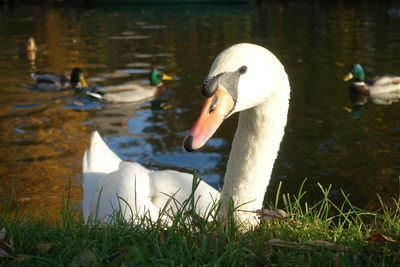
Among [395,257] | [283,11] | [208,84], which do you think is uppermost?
[208,84]

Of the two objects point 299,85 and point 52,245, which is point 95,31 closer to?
point 299,85

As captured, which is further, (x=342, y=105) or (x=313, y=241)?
(x=342, y=105)

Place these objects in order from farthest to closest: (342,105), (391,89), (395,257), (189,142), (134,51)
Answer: (134,51) < (391,89) < (342,105) < (189,142) < (395,257)

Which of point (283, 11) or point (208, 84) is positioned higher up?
point (208, 84)

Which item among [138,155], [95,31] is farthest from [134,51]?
[138,155]

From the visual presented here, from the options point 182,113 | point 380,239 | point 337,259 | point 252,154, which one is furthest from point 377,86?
point 337,259

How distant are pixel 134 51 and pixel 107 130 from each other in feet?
31.6

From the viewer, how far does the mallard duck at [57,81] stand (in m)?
13.3

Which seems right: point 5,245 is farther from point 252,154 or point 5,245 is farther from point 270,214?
point 252,154

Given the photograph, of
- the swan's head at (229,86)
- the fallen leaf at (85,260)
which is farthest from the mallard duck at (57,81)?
the fallen leaf at (85,260)

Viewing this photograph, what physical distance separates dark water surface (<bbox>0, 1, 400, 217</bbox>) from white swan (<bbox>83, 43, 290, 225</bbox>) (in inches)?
94.4

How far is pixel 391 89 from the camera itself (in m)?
12.8

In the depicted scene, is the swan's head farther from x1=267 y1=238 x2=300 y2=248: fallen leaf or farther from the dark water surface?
the dark water surface

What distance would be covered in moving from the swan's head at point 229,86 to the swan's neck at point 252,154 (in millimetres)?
290
